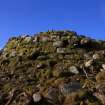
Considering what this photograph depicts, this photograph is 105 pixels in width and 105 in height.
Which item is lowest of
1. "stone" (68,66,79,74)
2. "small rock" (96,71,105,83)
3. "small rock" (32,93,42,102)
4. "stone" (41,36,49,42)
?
"small rock" (32,93,42,102)

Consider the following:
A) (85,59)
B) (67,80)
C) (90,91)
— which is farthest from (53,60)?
(90,91)

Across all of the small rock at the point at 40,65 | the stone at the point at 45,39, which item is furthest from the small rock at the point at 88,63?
the stone at the point at 45,39

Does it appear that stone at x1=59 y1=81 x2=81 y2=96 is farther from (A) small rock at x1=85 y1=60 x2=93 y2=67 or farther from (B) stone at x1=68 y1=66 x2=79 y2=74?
(A) small rock at x1=85 y1=60 x2=93 y2=67

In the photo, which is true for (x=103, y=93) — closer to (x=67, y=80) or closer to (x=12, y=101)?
(x=67, y=80)

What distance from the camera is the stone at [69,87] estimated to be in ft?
66.3

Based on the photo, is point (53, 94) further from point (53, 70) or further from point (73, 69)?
point (53, 70)

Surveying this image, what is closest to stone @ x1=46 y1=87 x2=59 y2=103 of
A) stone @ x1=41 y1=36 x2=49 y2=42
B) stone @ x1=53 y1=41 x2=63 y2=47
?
stone @ x1=53 y1=41 x2=63 y2=47

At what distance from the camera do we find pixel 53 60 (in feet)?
83.1

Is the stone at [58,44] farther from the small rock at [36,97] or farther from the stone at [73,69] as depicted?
the small rock at [36,97]

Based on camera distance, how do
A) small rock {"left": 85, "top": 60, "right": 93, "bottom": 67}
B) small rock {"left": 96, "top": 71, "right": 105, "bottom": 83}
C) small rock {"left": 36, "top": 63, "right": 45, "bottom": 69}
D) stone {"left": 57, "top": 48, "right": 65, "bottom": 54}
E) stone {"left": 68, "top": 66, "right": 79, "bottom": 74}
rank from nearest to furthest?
small rock {"left": 96, "top": 71, "right": 105, "bottom": 83} → stone {"left": 68, "top": 66, "right": 79, "bottom": 74} → small rock {"left": 85, "top": 60, "right": 93, "bottom": 67} → small rock {"left": 36, "top": 63, "right": 45, "bottom": 69} → stone {"left": 57, "top": 48, "right": 65, "bottom": 54}

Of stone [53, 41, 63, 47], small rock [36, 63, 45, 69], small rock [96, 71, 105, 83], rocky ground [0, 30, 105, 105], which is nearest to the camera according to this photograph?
rocky ground [0, 30, 105, 105]

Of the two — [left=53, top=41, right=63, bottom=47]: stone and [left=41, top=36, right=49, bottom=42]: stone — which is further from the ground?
[left=41, top=36, right=49, bottom=42]: stone

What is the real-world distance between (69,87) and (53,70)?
133 inches

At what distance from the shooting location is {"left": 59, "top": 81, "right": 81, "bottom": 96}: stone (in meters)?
20.2
